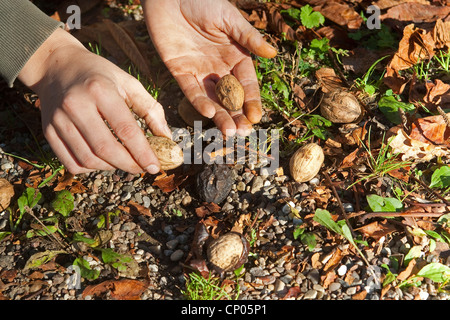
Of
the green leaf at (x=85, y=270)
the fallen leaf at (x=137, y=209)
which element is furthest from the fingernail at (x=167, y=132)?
the green leaf at (x=85, y=270)

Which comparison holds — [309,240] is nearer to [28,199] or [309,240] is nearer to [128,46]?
[28,199]

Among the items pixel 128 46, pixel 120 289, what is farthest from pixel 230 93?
pixel 120 289

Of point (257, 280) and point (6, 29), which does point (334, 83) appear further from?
point (6, 29)

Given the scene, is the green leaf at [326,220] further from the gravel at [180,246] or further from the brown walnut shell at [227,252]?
the brown walnut shell at [227,252]

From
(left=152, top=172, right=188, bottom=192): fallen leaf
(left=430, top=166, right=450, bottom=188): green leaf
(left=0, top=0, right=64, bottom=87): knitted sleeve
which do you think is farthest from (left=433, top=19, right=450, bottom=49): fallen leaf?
(left=0, top=0, right=64, bottom=87): knitted sleeve

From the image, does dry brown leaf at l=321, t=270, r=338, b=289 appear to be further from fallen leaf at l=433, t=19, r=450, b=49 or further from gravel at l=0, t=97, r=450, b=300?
fallen leaf at l=433, t=19, r=450, b=49

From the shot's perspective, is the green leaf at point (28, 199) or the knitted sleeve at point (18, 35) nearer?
the green leaf at point (28, 199)
